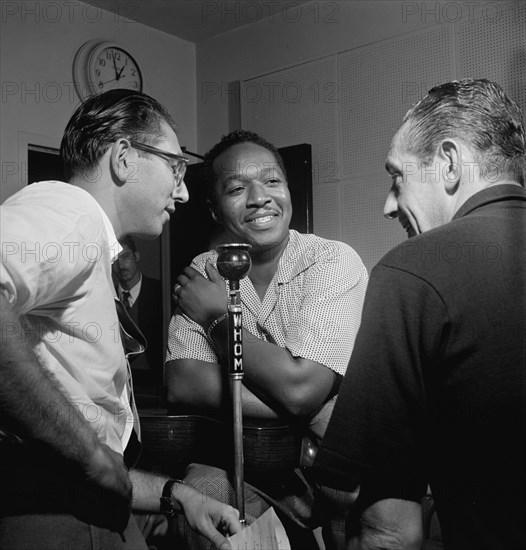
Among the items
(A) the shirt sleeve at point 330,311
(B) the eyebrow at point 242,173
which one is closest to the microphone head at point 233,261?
(A) the shirt sleeve at point 330,311

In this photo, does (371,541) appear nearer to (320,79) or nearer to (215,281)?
(215,281)

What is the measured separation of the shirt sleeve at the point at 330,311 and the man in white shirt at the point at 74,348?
0.60 meters

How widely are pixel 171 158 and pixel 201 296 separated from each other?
24.9 inches

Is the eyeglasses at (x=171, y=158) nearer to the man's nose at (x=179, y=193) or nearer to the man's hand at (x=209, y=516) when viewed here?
the man's nose at (x=179, y=193)

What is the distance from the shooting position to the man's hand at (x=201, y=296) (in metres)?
2.19

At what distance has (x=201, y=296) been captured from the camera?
7.30 ft

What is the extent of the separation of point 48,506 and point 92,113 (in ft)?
3.13

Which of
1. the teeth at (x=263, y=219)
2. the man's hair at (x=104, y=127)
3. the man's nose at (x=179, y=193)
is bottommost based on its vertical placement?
the teeth at (x=263, y=219)

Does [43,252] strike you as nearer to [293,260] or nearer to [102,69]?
[293,260]

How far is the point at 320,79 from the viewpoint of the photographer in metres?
4.38

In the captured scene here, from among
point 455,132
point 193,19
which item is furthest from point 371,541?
point 193,19

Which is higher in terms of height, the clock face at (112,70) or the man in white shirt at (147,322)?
the clock face at (112,70)

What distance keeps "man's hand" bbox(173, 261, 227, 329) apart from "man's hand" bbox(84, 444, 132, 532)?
3.07 feet

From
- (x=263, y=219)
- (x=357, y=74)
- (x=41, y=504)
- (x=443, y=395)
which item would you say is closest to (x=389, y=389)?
(x=443, y=395)
